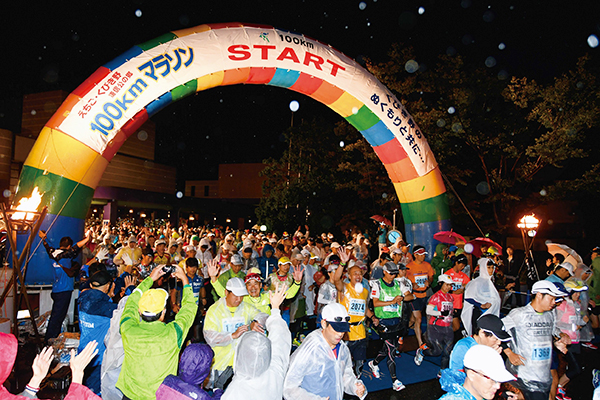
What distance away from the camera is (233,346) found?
14.9 feet

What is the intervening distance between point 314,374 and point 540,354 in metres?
2.75

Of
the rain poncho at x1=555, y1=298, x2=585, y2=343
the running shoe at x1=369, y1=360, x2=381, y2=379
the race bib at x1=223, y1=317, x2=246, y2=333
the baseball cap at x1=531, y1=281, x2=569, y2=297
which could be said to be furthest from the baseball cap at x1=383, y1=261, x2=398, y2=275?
the rain poncho at x1=555, y1=298, x2=585, y2=343

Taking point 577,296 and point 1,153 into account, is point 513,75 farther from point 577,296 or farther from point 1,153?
point 1,153

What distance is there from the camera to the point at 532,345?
4273mm

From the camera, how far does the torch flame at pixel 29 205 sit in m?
6.24

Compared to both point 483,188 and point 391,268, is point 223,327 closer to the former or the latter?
point 391,268

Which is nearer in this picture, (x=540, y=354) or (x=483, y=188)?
(x=540, y=354)

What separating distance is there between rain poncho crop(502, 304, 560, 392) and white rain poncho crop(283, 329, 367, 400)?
7.49 ft

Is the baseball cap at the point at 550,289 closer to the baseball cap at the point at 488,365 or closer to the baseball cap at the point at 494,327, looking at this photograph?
the baseball cap at the point at 494,327

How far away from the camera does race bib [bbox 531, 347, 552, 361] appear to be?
426 centimetres

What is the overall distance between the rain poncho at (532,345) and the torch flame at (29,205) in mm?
7223

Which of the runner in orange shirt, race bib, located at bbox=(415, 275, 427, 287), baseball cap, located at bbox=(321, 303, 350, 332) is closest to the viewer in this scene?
baseball cap, located at bbox=(321, 303, 350, 332)

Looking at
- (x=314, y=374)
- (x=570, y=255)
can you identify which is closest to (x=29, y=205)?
(x=314, y=374)

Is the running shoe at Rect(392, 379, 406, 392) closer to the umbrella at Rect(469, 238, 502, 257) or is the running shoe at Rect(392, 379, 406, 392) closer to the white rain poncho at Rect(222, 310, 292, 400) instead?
the white rain poncho at Rect(222, 310, 292, 400)
